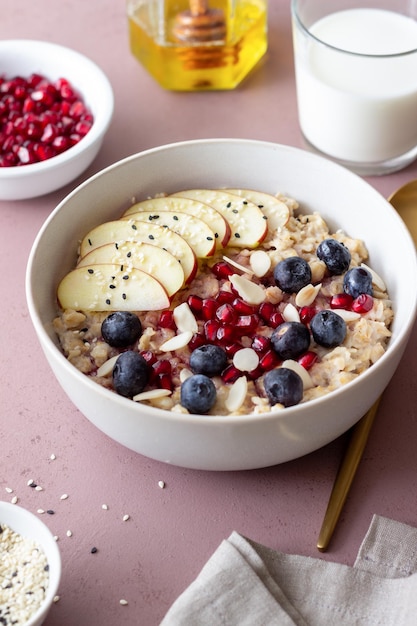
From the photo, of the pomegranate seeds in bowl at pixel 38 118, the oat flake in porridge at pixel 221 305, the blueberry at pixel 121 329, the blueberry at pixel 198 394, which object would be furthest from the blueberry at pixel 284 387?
the pomegranate seeds in bowl at pixel 38 118

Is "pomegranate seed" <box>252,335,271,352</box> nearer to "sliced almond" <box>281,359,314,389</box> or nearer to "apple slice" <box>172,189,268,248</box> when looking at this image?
"sliced almond" <box>281,359,314,389</box>

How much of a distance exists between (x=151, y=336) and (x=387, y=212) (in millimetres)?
599

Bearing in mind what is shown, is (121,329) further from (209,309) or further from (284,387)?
(284,387)

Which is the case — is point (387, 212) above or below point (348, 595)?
above

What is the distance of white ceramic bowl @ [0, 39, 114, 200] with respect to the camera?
91.4 inches

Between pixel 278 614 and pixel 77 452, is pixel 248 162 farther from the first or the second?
pixel 278 614

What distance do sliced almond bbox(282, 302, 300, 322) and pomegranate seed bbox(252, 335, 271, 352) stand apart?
0.26 ft

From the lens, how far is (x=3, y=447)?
76.7 inches

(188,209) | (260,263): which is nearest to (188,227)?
(188,209)

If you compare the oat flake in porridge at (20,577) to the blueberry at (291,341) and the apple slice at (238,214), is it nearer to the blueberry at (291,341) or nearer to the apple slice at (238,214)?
the blueberry at (291,341)

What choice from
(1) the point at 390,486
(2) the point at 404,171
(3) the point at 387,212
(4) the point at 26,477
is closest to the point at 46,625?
(4) the point at 26,477

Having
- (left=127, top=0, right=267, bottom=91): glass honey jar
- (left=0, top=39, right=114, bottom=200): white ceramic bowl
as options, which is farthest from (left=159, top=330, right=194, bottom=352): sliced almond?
(left=127, top=0, right=267, bottom=91): glass honey jar

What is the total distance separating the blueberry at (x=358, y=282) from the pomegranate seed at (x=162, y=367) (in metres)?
0.43

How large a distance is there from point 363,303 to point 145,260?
490 mm
